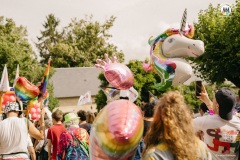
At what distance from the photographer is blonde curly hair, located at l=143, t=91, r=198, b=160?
3.29m

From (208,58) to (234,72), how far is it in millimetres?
1912

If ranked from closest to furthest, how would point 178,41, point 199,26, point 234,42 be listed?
point 178,41 < point 234,42 < point 199,26

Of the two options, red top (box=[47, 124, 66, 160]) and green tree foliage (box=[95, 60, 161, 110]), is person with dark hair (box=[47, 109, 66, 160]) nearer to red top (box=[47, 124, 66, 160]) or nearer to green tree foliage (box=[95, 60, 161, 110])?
red top (box=[47, 124, 66, 160])

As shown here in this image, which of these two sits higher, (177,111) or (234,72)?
(177,111)

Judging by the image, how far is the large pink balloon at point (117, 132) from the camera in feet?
9.77

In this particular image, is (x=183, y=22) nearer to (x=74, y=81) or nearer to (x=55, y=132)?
(x=55, y=132)

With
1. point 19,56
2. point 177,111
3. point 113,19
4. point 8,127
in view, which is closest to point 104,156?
point 177,111

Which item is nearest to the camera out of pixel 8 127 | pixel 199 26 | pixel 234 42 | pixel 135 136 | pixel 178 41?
pixel 135 136

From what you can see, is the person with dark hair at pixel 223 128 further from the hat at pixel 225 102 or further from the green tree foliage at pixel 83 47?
the green tree foliage at pixel 83 47

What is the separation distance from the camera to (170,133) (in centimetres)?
331

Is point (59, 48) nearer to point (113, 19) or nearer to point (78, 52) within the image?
point (78, 52)

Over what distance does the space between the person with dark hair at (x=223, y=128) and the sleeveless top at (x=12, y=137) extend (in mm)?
2734

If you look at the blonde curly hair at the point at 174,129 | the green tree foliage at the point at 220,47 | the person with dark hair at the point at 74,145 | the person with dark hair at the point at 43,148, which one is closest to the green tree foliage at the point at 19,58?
the green tree foliage at the point at 220,47

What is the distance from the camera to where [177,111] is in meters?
3.40
